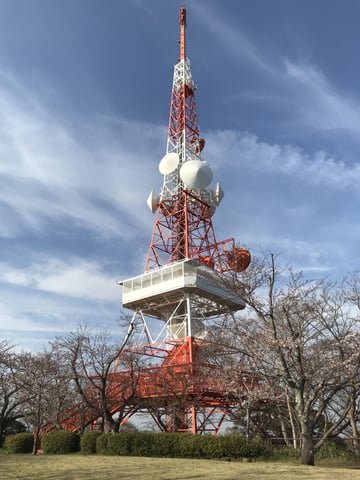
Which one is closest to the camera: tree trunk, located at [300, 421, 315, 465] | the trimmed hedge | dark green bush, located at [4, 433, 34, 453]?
tree trunk, located at [300, 421, 315, 465]

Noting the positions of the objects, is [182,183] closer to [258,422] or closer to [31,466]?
[258,422]

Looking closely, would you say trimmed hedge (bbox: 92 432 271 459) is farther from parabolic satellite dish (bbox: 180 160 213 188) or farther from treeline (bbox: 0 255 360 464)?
parabolic satellite dish (bbox: 180 160 213 188)

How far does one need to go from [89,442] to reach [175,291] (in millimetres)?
13372

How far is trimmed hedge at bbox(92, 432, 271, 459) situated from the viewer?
16.2 metres

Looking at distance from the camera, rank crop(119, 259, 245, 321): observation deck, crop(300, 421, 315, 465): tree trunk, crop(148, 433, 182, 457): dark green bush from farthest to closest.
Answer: crop(119, 259, 245, 321): observation deck → crop(148, 433, 182, 457): dark green bush → crop(300, 421, 315, 465): tree trunk

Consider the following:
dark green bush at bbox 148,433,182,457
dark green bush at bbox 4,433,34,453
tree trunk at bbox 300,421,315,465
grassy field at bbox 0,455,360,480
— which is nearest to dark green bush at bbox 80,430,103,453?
dark green bush at bbox 148,433,182,457

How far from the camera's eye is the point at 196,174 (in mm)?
33844

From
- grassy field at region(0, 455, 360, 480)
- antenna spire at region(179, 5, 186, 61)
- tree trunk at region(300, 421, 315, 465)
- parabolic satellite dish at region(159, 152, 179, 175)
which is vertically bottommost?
grassy field at region(0, 455, 360, 480)

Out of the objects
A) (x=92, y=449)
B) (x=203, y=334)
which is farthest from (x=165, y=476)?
(x=203, y=334)

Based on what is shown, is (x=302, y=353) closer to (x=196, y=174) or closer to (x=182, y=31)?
(x=196, y=174)

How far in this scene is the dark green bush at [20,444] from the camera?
20000mm

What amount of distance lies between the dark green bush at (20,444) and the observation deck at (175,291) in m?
13.1

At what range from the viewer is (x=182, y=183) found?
3712 cm

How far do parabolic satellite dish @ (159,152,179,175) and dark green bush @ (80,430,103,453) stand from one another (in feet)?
76.9
